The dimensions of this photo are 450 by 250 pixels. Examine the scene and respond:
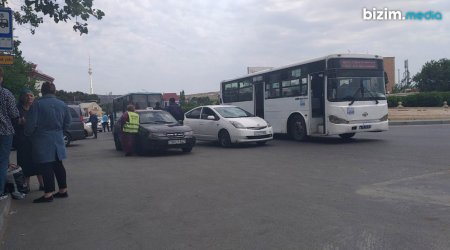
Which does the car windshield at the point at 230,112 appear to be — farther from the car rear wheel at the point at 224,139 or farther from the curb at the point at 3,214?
the curb at the point at 3,214

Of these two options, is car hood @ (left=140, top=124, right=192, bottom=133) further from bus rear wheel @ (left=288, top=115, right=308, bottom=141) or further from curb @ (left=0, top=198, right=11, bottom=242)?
curb @ (left=0, top=198, right=11, bottom=242)

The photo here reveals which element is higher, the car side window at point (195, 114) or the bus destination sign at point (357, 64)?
the bus destination sign at point (357, 64)

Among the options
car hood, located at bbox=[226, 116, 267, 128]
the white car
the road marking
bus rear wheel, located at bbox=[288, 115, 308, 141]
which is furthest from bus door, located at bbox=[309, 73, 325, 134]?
the road marking

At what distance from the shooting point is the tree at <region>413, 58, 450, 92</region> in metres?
68.0

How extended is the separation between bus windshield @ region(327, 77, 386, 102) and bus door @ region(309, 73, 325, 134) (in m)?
0.46

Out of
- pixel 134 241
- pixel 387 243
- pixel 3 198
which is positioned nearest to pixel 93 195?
pixel 3 198

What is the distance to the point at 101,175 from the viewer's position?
9844 millimetres

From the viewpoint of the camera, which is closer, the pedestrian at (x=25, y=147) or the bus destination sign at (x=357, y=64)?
the pedestrian at (x=25, y=147)

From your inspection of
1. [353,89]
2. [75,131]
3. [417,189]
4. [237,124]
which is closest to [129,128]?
[237,124]

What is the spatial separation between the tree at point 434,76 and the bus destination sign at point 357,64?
195 feet

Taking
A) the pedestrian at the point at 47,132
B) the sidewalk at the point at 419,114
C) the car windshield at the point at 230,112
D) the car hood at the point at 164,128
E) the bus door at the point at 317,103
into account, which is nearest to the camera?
the pedestrian at the point at 47,132

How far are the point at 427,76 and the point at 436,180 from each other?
68910 mm

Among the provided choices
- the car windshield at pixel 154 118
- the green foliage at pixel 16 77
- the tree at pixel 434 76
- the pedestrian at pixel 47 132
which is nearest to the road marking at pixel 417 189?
the pedestrian at pixel 47 132

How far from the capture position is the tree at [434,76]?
6800cm
